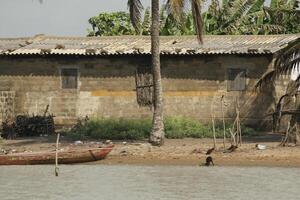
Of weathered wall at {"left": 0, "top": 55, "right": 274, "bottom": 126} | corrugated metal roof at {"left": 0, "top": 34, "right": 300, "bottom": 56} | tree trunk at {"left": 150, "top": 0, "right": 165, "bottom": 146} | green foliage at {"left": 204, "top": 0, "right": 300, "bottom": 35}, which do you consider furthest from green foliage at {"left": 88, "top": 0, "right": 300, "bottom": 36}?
tree trunk at {"left": 150, "top": 0, "right": 165, "bottom": 146}

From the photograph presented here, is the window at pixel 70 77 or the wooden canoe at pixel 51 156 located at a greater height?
the window at pixel 70 77

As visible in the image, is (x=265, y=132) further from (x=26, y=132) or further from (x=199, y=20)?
(x=26, y=132)

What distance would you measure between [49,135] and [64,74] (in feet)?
9.78

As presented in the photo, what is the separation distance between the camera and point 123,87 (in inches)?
1132

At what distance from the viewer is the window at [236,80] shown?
28078 millimetres

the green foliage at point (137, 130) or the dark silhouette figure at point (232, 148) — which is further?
the green foliage at point (137, 130)

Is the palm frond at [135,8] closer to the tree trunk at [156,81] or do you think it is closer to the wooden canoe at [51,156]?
the tree trunk at [156,81]

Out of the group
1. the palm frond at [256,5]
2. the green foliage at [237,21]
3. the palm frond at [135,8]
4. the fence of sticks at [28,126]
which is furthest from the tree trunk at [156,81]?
the palm frond at [256,5]

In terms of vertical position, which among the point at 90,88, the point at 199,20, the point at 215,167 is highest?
the point at 199,20

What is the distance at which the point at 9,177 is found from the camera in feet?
67.5

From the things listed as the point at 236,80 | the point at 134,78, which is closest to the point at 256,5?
the point at 236,80

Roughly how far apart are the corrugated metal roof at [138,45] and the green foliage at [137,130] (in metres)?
2.92

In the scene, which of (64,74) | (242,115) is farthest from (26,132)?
(242,115)

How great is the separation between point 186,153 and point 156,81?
2.62 meters
